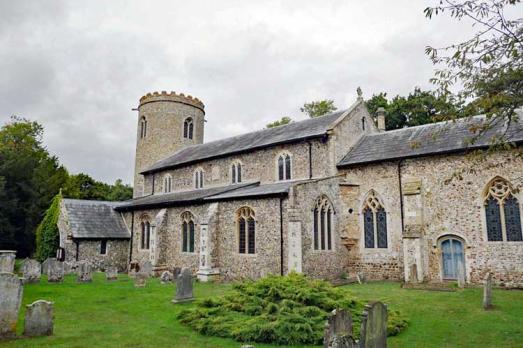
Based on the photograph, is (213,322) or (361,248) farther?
(361,248)

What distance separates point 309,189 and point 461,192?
6707 millimetres

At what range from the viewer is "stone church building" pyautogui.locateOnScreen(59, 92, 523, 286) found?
643 inches

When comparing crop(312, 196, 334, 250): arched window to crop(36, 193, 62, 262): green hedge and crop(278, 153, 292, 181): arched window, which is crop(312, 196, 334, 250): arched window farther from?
crop(36, 193, 62, 262): green hedge

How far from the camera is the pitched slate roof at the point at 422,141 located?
16734 millimetres

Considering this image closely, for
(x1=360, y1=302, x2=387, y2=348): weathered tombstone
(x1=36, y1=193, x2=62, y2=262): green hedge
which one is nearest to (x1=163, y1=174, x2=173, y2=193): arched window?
(x1=36, y1=193, x2=62, y2=262): green hedge

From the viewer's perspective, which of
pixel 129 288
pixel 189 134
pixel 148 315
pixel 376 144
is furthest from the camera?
pixel 189 134

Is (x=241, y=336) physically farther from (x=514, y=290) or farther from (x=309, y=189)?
(x=514, y=290)

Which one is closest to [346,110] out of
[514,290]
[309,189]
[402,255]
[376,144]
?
[376,144]

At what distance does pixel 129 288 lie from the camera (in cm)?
1681

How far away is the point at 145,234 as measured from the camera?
25.6m

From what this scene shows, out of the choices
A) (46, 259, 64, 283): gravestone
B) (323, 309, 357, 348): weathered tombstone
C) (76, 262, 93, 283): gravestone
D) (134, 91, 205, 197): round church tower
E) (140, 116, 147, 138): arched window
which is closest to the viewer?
(323, 309, 357, 348): weathered tombstone

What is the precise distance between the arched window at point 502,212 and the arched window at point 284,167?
964 centimetres

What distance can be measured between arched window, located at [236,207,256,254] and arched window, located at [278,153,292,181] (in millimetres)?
3592

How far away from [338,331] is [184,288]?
25.7 feet
